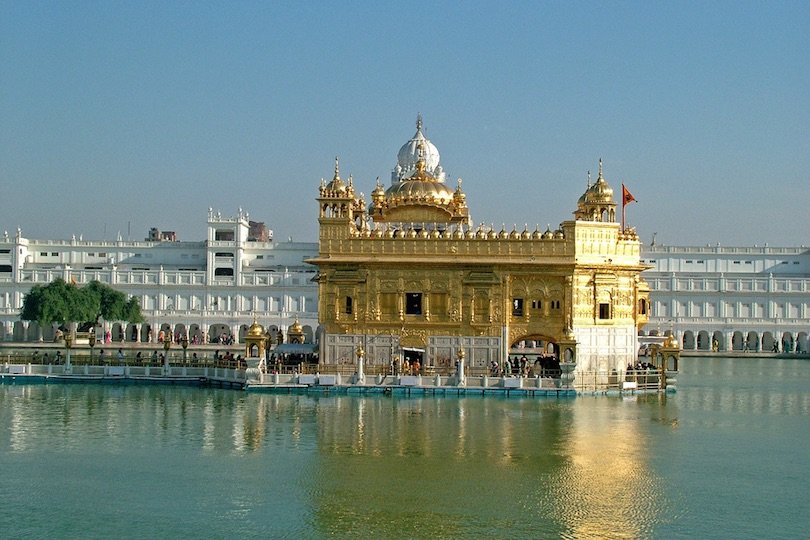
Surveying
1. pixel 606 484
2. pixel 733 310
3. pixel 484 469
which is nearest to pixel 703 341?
pixel 733 310

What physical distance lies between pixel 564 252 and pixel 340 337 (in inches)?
327

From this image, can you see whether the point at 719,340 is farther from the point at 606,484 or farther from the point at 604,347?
the point at 606,484

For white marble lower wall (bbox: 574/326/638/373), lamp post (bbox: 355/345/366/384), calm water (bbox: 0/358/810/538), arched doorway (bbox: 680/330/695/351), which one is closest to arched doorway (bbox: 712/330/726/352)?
arched doorway (bbox: 680/330/695/351)

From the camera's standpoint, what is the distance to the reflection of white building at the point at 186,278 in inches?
3482

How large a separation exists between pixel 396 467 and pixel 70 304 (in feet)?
180

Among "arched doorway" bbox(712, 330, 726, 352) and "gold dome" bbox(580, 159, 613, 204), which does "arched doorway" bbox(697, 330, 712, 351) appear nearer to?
"arched doorway" bbox(712, 330, 726, 352)

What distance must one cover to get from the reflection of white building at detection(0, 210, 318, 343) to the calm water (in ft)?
154

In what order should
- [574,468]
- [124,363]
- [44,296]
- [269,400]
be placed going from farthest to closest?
[44,296] < [124,363] < [269,400] < [574,468]

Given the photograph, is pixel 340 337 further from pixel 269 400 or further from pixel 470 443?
pixel 470 443

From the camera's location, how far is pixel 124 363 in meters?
47.4

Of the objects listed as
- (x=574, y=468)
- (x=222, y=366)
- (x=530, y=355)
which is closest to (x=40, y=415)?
(x=222, y=366)

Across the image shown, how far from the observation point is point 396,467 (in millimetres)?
27734

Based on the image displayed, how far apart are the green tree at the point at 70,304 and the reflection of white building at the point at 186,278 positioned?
6888 millimetres

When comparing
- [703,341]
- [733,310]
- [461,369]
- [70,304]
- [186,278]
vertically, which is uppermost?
[186,278]
